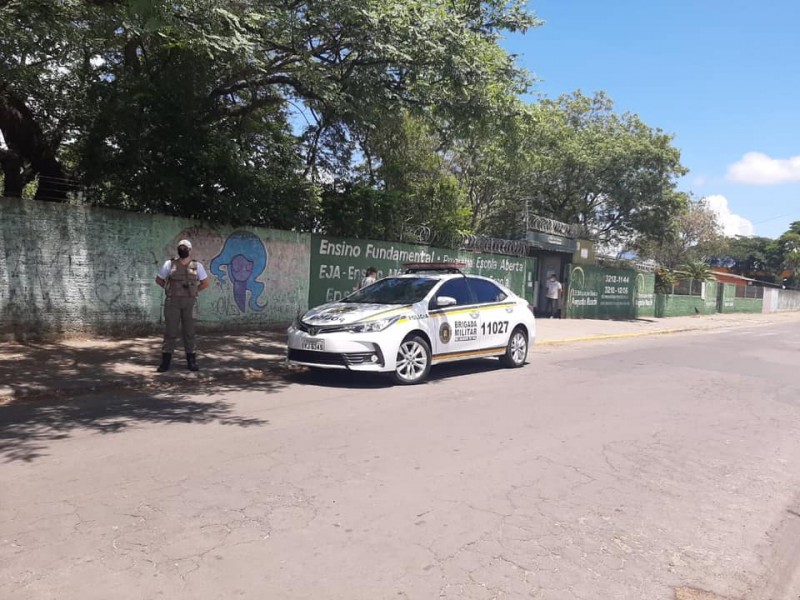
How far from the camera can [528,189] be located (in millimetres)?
28094

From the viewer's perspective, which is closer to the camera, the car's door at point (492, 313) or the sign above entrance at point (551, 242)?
the car's door at point (492, 313)

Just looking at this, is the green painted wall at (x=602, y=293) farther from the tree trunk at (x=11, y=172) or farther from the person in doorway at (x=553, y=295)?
the tree trunk at (x=11, y=172)

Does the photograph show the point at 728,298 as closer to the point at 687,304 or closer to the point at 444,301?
the point at 687,304

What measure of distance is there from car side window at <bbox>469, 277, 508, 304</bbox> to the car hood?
1.65m

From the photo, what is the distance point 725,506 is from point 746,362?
9.71m

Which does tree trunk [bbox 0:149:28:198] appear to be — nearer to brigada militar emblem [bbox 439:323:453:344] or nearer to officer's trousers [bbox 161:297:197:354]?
officer's trousers [bbox 161:297:197:354]

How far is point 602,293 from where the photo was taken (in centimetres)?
2480

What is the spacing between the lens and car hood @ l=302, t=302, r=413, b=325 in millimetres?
8406

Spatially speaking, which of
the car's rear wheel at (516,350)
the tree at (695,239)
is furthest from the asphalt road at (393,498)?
the tree at (695,239)

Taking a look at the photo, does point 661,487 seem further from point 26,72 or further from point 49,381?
point 26,72

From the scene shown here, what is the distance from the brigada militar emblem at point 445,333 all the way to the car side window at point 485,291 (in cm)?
97

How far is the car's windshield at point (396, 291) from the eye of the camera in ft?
30.3

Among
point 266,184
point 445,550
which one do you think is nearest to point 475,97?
point 266,184

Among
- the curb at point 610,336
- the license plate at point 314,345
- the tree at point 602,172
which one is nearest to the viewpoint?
the license plate at point 314,345
